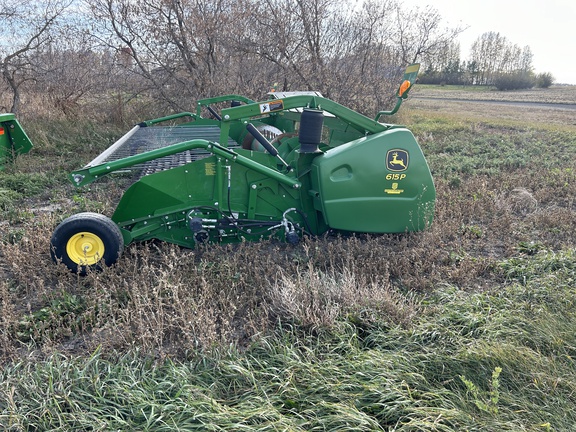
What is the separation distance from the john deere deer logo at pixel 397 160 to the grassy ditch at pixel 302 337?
685 millimetres

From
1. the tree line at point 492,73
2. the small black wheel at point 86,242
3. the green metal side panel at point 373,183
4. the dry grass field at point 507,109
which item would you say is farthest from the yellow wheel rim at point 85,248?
the tree line at point 492,73

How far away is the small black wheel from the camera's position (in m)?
3.59

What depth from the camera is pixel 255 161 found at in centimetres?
426

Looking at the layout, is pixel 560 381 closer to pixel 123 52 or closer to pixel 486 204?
pixel 486 204

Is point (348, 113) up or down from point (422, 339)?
up

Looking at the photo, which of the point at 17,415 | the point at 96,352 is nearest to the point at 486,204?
the point at 96,352

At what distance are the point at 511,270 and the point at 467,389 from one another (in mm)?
1795

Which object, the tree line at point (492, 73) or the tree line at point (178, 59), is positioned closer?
the tree line at point (178, 59)

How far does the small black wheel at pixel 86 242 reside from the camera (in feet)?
11.8

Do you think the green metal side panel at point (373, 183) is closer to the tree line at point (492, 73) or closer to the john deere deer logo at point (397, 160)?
the john deere deer logo at point (397, 160)

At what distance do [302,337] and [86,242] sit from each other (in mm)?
1948

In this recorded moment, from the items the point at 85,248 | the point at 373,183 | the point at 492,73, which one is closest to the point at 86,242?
the point at 85,248

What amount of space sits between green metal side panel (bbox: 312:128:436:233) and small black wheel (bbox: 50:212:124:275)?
1.79 meters

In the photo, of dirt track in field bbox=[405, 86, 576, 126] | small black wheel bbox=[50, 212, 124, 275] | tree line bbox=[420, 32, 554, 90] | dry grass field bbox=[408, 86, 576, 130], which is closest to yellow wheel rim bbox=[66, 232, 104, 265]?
small black wheel bbox=[50, 212, 124, 275]
